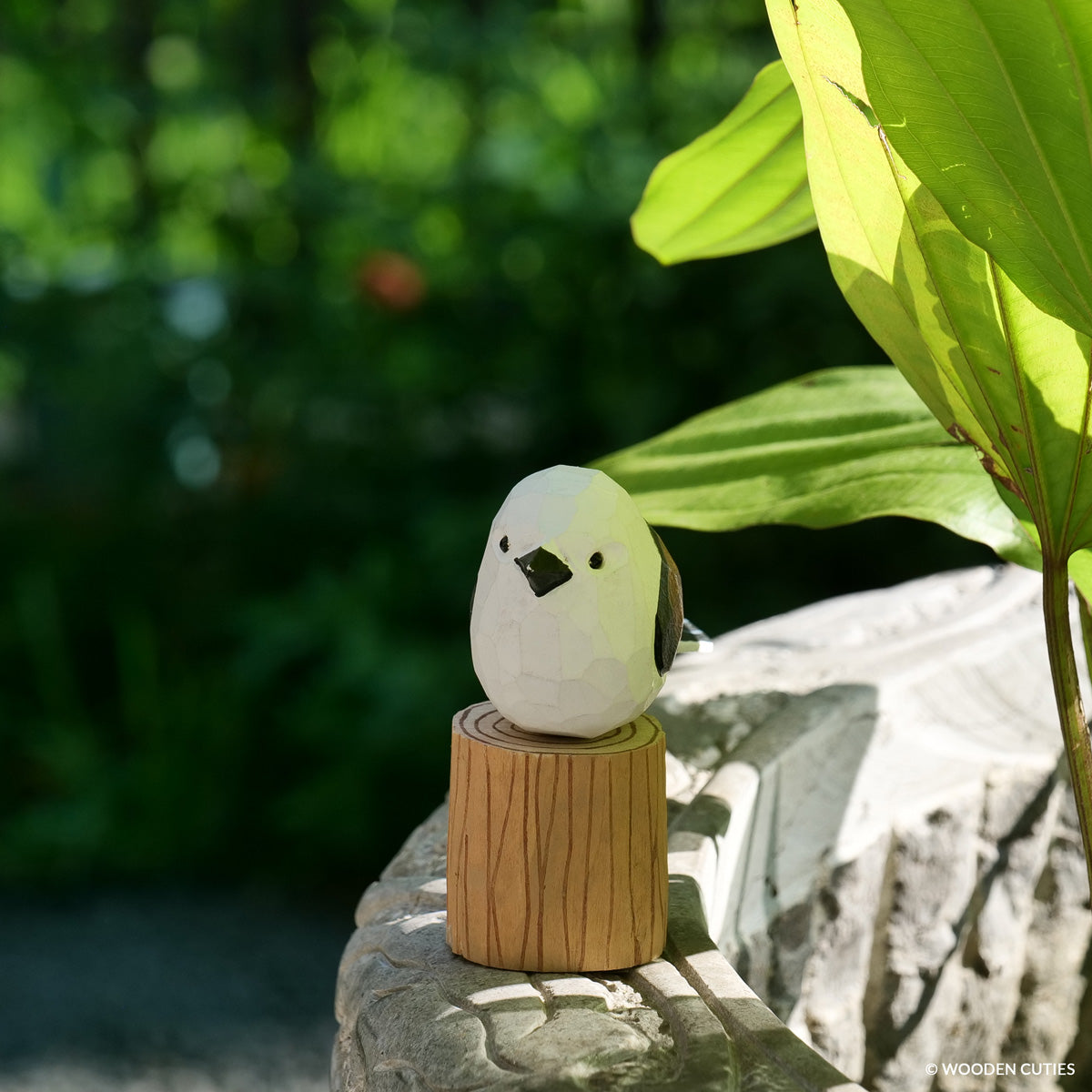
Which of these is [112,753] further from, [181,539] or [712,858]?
[712,858]

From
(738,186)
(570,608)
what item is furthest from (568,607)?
(738,186)

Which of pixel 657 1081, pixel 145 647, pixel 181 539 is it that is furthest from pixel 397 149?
pixel 657 1081

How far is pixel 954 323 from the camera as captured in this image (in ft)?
1.62

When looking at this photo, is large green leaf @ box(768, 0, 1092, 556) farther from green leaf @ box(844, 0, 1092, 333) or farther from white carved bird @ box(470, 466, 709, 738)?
white carved bird @ box(470, 466, 709, 738)

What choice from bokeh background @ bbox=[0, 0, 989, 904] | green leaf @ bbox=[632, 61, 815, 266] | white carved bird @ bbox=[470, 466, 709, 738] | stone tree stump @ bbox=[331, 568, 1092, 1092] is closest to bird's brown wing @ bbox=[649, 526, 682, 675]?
white carved bird @ bbox=[470, 466, 709, 738]

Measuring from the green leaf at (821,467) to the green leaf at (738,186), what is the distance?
10 cm

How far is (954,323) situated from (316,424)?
1677 millimetres

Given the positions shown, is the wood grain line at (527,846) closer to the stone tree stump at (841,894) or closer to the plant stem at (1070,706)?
the stone tree stump at (841,894)

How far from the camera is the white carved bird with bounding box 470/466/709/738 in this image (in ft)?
1.61

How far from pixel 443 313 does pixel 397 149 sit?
83cm

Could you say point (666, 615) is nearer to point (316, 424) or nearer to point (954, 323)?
point (954, 323)

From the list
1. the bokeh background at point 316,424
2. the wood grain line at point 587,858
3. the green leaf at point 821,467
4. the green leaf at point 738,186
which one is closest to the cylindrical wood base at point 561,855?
the wood grain line at point 587,858

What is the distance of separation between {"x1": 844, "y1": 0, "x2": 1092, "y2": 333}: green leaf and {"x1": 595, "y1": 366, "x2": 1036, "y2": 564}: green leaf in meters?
0.16

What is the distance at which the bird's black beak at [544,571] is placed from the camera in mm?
488
